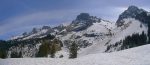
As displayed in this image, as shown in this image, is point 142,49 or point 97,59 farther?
point 142,49

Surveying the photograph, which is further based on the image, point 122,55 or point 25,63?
point 122,55

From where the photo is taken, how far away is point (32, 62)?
43.4 metres

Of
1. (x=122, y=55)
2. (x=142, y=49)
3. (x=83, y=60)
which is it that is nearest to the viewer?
(x=83, y=60)

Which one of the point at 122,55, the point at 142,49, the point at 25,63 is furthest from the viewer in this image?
the point at 142,49

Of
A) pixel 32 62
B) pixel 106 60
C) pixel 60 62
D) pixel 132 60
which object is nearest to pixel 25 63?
pixel 32 62

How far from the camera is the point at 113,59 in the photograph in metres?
46.4

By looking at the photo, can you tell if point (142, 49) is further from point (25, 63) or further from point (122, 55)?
point (25, 63)

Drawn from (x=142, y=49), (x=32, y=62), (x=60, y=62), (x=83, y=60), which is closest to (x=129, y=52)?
(x=142, y=49)

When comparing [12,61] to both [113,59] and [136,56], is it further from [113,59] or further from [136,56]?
[136,56]

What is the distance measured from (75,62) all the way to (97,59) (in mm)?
4192

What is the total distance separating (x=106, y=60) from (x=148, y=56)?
6.65 m

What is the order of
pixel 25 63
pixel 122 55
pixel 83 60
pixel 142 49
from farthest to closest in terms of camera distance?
pixel 142 49 < pixel 122 55 < pixel 83 60 < pixel 25 63

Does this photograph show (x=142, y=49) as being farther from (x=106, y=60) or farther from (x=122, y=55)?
(x=106, y=60)

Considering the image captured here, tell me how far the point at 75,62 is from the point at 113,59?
242 inches
